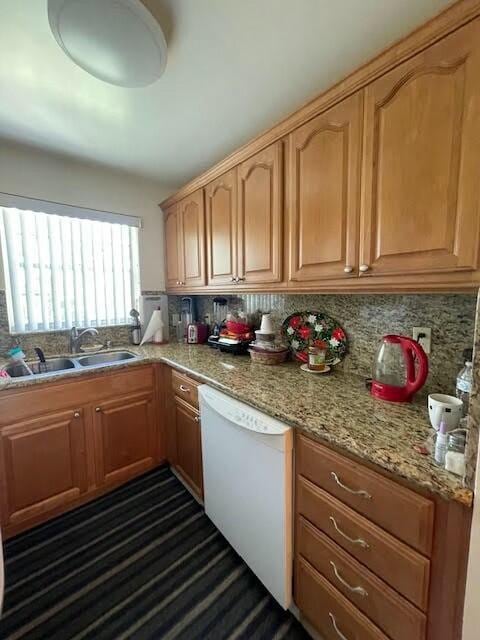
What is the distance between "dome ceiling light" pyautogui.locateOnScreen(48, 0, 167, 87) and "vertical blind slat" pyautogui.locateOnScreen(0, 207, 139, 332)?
125 cm

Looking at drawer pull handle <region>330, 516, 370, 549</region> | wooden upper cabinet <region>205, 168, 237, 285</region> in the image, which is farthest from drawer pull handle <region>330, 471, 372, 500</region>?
wooden upper cabinet <region>205, 168, 237, 285</region>

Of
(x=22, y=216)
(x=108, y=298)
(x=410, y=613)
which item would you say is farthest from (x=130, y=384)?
(x=410, y=613)

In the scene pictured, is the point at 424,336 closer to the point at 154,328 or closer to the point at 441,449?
the point at 441,449

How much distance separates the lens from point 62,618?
112 cm

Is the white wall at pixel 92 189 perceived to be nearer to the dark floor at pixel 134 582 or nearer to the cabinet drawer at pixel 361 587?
the dark floor at pixel 134 582

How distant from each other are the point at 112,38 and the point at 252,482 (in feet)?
5.77

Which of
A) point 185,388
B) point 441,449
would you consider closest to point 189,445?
point 185,388

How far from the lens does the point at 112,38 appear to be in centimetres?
93

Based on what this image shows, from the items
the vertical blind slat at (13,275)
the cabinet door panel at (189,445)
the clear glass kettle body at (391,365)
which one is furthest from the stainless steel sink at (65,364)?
the clear glass kettle body at (391,365)

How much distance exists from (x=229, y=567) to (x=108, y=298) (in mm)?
2017

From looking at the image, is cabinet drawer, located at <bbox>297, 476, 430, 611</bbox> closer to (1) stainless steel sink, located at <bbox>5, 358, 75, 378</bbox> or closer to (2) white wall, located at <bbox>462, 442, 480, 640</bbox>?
(2) white wall, located at <bbox>462, 442, 480, 640</bbox>

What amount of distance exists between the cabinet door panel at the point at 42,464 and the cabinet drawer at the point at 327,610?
4.53ft

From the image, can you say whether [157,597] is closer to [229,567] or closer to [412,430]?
[229,567]

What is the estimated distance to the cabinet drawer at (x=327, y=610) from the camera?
2.77 feet
